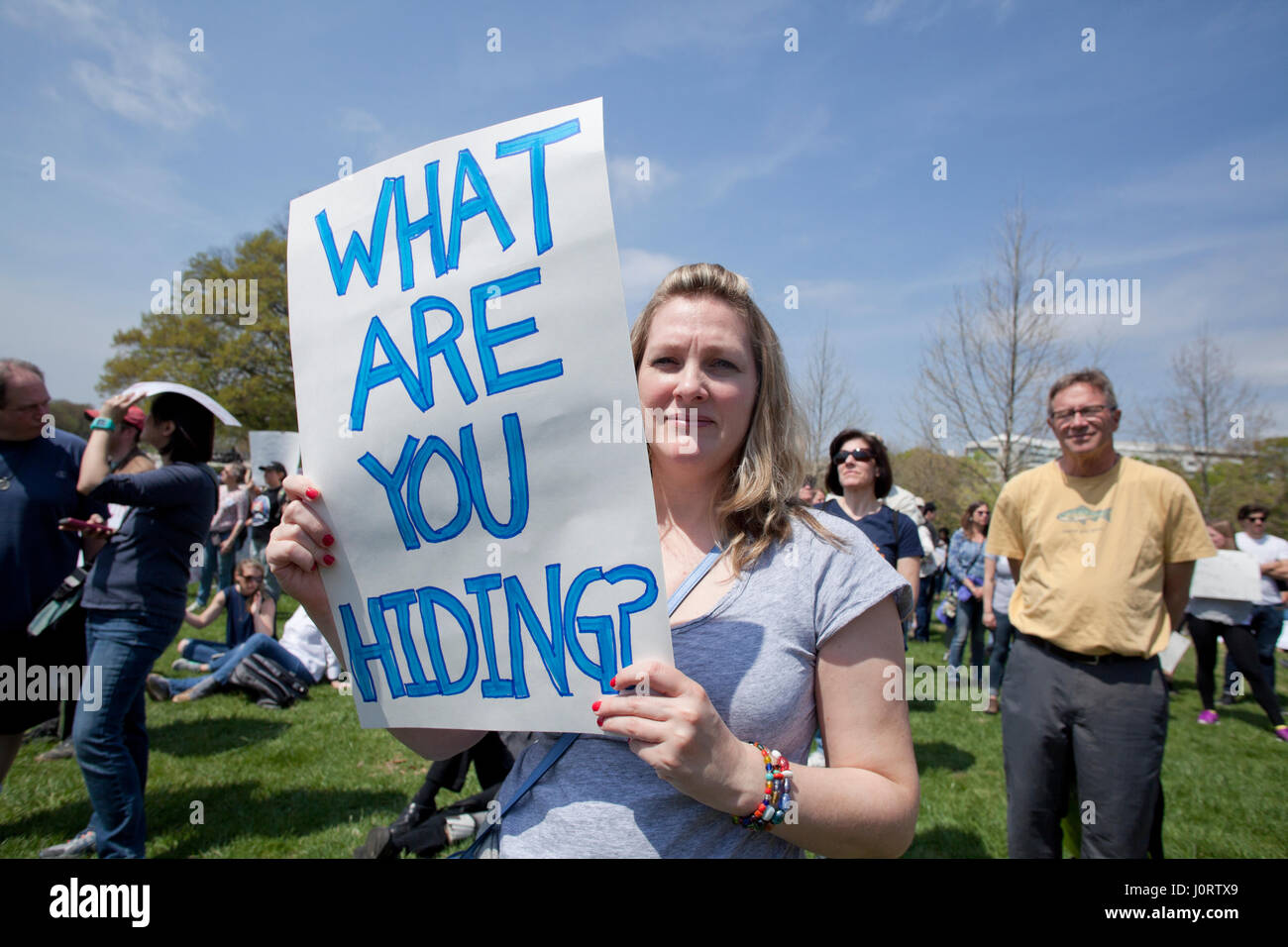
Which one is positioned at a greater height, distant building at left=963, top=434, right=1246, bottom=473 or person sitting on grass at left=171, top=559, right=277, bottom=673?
distant building at left=963, top=434, right=1246, bottom=473

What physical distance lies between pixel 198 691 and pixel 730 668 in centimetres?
748

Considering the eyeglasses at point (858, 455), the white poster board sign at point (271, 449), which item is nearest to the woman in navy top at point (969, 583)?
the eyeglasses at point (858, 455)

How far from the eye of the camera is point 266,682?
689 centimetres

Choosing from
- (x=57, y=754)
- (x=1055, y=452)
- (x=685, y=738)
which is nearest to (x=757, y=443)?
(x=685, y=738)

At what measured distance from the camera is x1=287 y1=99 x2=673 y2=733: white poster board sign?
1.16 meters

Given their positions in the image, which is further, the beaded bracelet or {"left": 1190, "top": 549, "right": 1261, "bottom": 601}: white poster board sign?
{"left": 1190, "top": 549, "right": 1261, "bottom": 601}: white poster board sign

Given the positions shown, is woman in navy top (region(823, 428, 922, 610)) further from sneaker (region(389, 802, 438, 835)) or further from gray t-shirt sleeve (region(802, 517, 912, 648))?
gray t-shirt sleeve (region(802, 517, 912, 648))

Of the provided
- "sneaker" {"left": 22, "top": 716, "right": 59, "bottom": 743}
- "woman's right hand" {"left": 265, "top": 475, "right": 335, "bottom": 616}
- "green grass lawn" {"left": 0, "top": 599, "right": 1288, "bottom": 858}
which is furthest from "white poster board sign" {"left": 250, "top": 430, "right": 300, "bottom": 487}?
"woman's right hand" {"left": 265, "top": 475, "right": 335, "bottom": 616}

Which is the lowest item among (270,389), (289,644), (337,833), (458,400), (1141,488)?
(337,833)

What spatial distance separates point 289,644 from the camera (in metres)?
7.59

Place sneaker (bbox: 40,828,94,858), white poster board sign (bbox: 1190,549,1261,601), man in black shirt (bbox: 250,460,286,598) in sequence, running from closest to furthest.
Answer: sneaker (bbox: 40,828,94,858), white poster board sign (bbox: 1190,549,1261,601), man in black shirt (bbox: 250,460,286,598)

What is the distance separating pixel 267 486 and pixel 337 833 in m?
7.66
